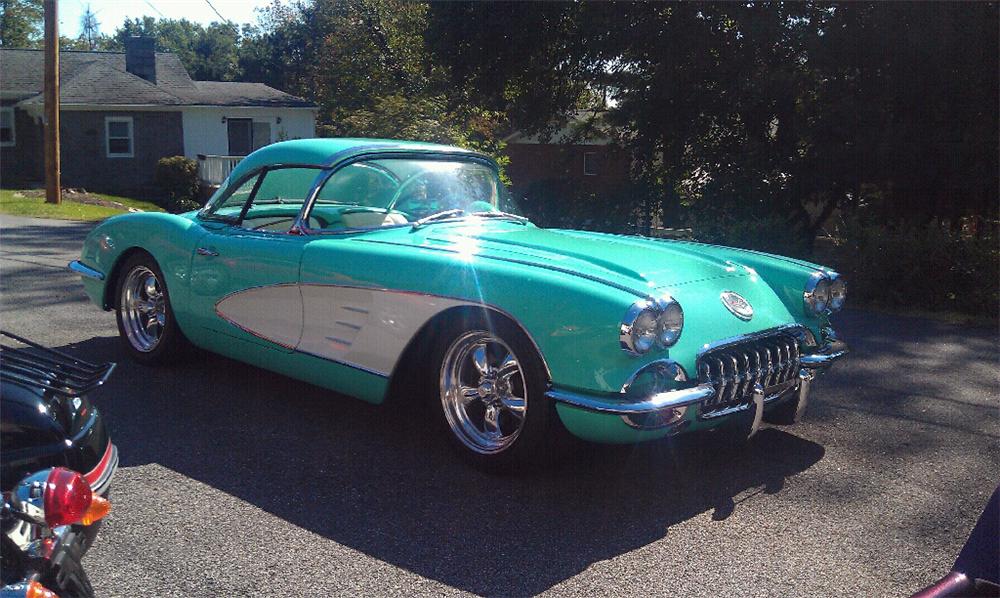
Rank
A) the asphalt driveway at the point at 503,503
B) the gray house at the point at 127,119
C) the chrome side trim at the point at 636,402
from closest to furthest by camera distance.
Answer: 1. the asphalt driveway at the point at 503,503
2. the chrome side trim at the point at 636,402
3. the gray house at the point at 127,119

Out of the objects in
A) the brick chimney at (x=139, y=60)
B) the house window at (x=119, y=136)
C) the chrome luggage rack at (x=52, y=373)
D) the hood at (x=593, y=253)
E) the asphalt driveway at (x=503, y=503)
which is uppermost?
the brick chimney at (x=139, y=60)

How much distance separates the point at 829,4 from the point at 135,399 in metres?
12.2

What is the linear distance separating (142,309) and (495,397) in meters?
2.95

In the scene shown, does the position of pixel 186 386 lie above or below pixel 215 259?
below

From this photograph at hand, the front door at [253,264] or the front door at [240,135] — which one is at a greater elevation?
the front door at [240,135]

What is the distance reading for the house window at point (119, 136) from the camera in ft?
101

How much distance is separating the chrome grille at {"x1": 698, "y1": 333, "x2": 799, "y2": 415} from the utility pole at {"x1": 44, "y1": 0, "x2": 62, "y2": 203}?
1967 centimetres

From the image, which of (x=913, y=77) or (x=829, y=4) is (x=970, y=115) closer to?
(x=913, y=77)

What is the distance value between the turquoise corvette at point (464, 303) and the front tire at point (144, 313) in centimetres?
1

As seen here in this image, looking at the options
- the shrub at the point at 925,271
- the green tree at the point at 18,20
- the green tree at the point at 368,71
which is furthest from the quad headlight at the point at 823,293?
the green tree at the point at 18,20

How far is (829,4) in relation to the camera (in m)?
14.3

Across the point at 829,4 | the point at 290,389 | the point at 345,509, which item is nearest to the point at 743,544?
the point at 345,509

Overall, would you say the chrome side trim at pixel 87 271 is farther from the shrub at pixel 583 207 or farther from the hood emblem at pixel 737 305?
the shrub at pixel 583 207

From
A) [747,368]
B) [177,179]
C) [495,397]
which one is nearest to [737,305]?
[747,368]
